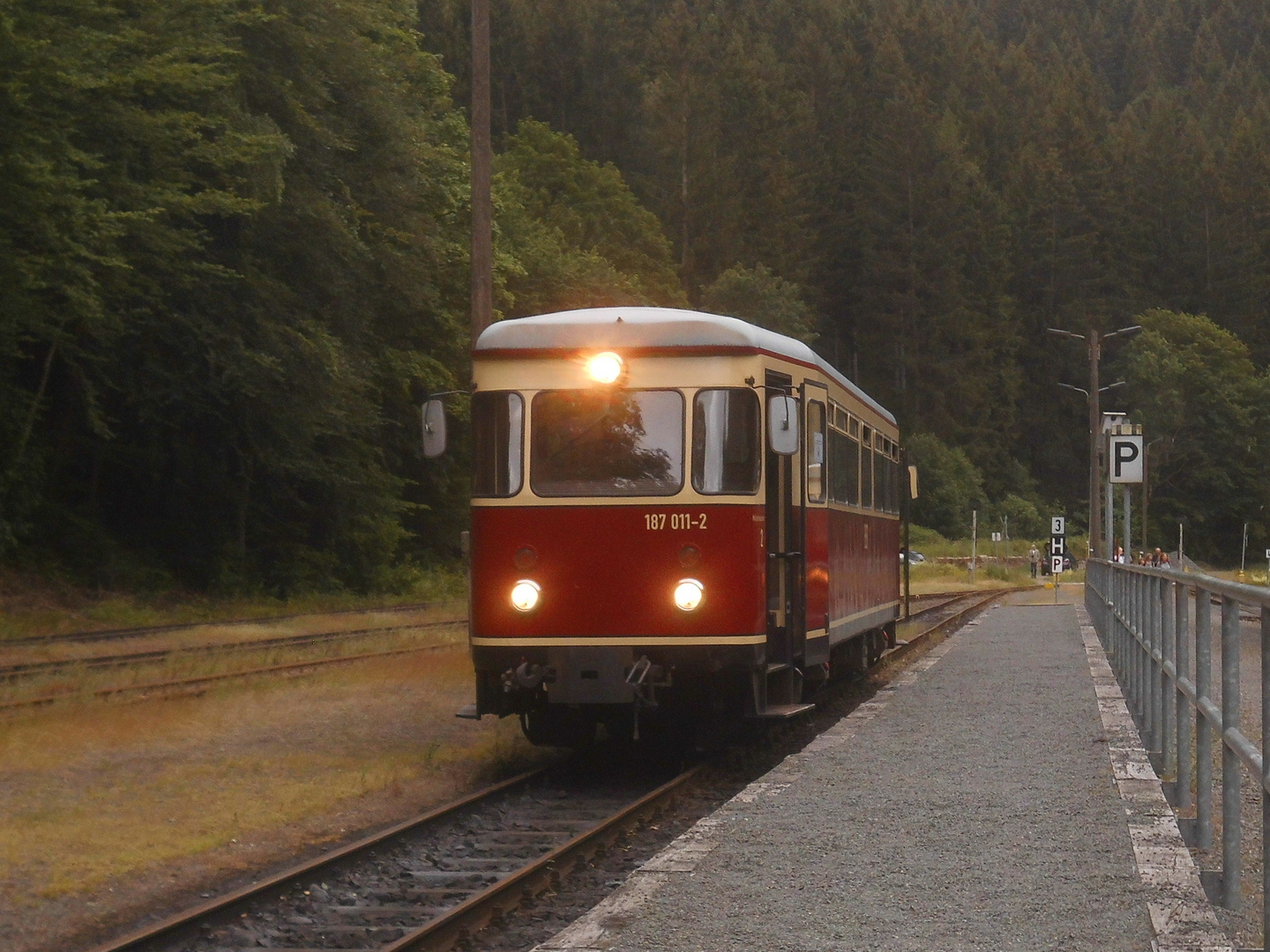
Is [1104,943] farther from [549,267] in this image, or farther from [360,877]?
[549,267]

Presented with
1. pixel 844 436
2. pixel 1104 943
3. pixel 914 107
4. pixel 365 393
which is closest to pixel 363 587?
pixel 365 393

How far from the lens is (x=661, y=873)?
25.1 feet

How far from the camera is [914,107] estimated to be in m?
110

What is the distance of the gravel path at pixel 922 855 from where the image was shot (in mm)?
6680

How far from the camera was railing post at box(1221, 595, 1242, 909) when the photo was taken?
687 cm

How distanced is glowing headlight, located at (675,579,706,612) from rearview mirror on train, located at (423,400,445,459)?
6.02ft

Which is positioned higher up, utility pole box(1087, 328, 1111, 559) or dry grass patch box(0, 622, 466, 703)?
utility pole box(1087, 328, 1111, 559)

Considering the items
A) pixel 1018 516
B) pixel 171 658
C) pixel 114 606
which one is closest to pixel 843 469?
pixel 171 658

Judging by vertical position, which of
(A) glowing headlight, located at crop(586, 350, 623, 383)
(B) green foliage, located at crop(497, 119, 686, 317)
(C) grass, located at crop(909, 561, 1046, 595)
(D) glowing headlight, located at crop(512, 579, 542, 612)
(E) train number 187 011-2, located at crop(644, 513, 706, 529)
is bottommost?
(C) grass, located at crop(909, 561, 1046, 595)

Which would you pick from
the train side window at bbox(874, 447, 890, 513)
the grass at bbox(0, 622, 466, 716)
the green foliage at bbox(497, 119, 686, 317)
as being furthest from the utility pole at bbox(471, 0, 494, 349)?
the green foliage at bbox(497, 119, 686, 317)

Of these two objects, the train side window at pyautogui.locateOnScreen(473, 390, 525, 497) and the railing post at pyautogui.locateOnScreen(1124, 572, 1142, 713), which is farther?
the railing post at pyautogui.locateOnScreen(1124, 572, 1142, 713)

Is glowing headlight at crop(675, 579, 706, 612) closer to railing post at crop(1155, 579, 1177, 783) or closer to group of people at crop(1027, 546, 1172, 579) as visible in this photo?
railing post at crop(1155, 579, 1177, 783)

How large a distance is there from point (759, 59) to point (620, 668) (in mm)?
102726

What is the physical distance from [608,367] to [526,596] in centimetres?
163
